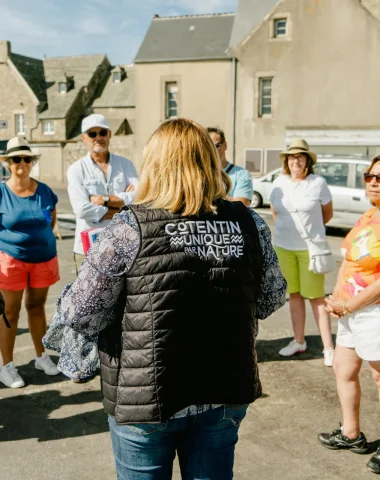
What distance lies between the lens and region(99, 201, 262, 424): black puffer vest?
193cm

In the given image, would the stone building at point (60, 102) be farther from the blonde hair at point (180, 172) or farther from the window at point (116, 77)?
the blonde hair at point (180, 172)

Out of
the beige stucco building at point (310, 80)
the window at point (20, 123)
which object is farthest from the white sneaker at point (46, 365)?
the window at point (20, 123)

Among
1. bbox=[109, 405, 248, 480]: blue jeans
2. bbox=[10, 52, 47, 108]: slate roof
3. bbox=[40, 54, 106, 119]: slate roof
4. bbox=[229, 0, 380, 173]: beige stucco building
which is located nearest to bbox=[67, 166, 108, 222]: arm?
bbox=[109, 405, 248, 480]: blue jeans

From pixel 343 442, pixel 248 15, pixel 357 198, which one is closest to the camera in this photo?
pixel 343 442

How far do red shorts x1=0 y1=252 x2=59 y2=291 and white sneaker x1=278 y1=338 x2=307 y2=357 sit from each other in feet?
7.57

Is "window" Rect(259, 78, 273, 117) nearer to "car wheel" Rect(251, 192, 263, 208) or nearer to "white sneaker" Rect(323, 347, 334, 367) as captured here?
"car wheel" Rect(251, 192, 263, 208)

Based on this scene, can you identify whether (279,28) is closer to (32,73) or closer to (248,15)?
(248,15)

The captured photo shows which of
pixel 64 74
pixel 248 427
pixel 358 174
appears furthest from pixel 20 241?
pixel 64 74

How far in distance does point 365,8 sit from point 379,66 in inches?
114

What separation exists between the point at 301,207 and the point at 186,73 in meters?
26.5

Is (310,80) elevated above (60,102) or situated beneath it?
situated beneath

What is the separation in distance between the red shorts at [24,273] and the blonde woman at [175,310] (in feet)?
8.65

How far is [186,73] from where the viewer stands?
30188 millimetres

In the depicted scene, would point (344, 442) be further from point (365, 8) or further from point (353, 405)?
point (365, 8)
